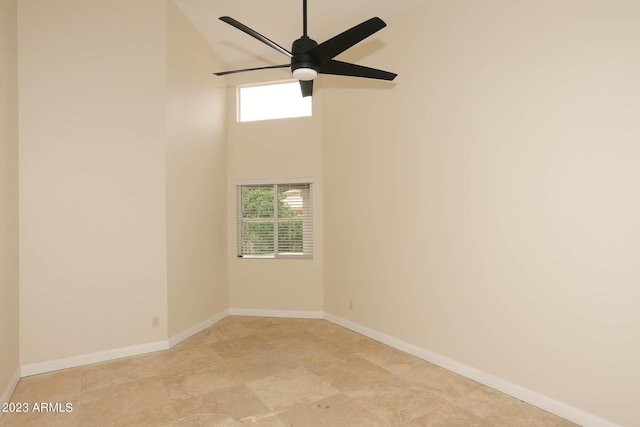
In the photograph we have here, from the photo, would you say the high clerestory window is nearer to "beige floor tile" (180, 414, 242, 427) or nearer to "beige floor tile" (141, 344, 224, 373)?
"beige floor tile" (141, 344, 224, 373)

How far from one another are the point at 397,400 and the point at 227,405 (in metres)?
1.30

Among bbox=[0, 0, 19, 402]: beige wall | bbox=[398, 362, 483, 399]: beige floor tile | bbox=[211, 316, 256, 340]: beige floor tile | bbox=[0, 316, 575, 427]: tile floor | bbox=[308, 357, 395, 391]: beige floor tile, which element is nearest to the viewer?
bbox=[0, 316, 575, 427]: tile floor

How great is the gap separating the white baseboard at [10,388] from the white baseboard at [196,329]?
4.14 feet

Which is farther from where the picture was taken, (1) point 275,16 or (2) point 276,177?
(2) point 276,177

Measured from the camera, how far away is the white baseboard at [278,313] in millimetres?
5062

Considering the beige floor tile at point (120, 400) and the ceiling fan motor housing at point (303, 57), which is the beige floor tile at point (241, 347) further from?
the ceiling fan motor housing at point (303, 57)

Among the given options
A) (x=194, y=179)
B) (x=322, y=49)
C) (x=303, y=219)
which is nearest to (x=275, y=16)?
(x=322, y=49)

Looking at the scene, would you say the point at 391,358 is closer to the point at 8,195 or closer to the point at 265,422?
the point at 265,422

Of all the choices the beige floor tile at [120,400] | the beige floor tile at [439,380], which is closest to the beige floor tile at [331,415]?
the beige floor tile at [439,380]

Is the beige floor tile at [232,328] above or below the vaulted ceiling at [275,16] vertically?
below

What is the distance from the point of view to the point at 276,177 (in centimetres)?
515

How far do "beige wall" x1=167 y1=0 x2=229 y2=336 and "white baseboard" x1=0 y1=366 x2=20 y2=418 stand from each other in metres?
1.29

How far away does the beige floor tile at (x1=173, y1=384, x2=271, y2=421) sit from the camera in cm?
261

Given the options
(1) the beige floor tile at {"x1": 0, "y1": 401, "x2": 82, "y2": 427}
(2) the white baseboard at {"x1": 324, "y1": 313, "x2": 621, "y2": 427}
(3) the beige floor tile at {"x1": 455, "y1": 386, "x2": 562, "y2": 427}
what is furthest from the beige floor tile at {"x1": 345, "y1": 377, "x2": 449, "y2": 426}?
(1) the beige floor tile at {"x1": 0, "y1": 401, "x2": 82, "y2": 427}
